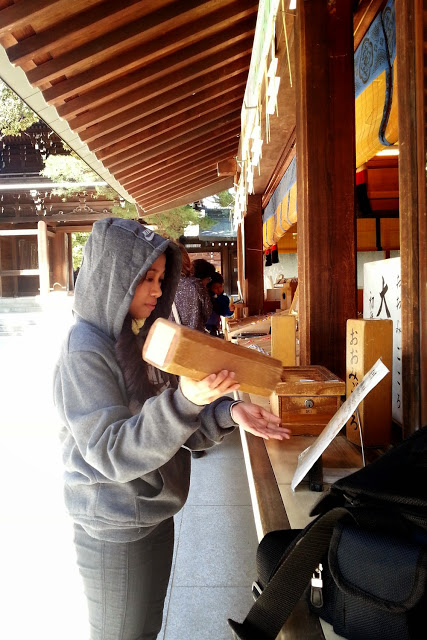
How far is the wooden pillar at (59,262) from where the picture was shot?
22.2 metres

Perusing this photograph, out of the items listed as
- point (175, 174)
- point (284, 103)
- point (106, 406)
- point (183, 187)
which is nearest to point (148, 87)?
point (284, 103)

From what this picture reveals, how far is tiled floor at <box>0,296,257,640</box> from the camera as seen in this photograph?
2.55m

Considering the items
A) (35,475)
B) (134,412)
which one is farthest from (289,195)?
(134,412)

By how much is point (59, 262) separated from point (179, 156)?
57.3ft

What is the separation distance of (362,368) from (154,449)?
0.90 m

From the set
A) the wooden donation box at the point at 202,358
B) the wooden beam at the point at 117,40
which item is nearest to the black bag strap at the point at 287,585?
the wooden donation box at the point at 202,358

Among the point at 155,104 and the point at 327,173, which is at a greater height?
the point at 155,104

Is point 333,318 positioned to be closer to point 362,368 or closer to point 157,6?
point 362,368

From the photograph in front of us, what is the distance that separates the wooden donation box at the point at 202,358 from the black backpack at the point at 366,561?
9.6 inches

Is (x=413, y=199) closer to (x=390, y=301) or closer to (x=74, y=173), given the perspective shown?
(x=390, y=301)

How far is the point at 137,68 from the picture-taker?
3.53 metres

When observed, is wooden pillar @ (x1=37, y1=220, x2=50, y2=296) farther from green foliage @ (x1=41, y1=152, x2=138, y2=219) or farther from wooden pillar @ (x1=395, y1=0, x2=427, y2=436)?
wooden pillar @ (x1=395, y1=0, x2=427, y2=436)

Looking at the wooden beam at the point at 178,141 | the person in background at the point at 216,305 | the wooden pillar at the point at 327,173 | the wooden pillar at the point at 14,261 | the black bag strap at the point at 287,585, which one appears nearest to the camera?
the black bag strap at the point at 287,585

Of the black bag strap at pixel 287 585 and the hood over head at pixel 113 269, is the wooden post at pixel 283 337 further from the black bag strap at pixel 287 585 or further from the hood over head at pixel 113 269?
the black bag strap at pixel 287 585
